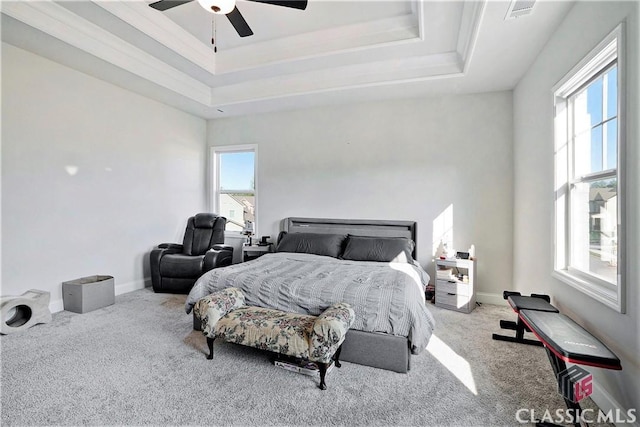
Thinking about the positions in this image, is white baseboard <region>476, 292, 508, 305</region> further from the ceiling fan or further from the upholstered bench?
the ceiling fan

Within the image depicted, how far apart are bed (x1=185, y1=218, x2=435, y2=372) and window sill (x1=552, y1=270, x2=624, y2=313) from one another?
108 centimetres

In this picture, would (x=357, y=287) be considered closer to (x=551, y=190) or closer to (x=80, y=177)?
(x=551, y=190)

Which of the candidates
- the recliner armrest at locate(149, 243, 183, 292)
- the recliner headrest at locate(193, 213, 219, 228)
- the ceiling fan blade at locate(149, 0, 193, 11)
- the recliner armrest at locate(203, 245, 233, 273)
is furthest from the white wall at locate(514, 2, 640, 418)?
the recliner armrest at locate(149, 243, 183, 292)

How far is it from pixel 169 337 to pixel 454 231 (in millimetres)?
3685

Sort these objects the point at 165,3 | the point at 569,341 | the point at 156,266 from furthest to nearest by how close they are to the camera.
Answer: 1. the point at 156,266
2. the point at 165,3
3. the point at 569,341

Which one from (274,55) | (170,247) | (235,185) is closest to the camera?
(274,55)

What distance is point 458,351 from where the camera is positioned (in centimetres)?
264

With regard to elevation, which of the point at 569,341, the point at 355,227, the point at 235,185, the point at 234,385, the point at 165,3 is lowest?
the point at 234,385

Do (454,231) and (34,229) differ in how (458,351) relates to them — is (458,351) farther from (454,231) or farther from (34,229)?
(34,229)

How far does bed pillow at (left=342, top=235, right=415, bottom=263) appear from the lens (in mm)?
3722

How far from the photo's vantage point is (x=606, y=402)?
1.85m

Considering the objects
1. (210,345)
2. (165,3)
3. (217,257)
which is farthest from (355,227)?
(165,3)

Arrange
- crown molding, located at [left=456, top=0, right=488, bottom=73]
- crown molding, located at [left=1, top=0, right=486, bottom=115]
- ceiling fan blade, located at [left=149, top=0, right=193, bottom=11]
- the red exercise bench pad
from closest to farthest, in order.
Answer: the red exercise bench pad
ceiling fan blade, located at [left=149, top=0, right=193, bottom=11]
crown molding, located at [left=456, top=0, right=488, bottom=73]
crown molding, located at [left=1, top=0, right=486, bottom=115]

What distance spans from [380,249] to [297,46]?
9.03ft
